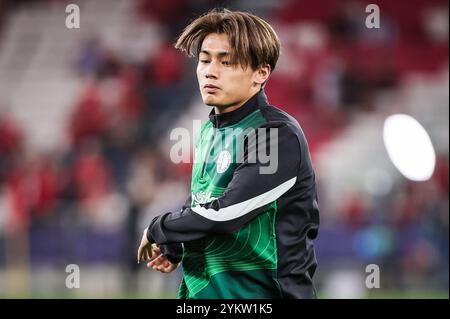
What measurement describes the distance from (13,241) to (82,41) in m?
4.94

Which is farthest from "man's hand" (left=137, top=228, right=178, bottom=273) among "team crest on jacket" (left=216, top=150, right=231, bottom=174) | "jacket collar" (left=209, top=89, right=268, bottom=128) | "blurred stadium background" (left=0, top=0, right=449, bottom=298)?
"blurred stadium background" (left=0, top=0, right=449, bottom=298)

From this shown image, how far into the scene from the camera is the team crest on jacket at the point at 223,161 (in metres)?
3.14

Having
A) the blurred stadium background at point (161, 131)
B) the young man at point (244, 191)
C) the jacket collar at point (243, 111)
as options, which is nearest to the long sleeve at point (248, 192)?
the young man at point (244, 191)

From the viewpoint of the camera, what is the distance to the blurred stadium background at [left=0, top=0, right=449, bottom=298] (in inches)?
416

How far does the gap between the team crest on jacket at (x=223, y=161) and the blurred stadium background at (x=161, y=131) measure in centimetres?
667

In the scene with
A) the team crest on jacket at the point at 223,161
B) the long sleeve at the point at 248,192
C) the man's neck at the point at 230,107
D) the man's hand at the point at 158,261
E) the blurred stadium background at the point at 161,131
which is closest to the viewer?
the long sleeve at the point at 248,192

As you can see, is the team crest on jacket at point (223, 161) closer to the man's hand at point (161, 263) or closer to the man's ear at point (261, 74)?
the man's ear at point (261, 74)

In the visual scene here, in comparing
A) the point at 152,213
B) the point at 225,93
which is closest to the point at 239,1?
the point at 152,213

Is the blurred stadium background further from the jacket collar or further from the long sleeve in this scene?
the long sleeve

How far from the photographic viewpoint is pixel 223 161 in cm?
316

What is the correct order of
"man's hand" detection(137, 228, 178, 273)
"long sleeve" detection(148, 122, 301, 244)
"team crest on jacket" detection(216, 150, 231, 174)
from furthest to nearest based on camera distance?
"man's hand" detection(137, 228, 178, 273), "team crest on jacket" detection(216, 150, 231, 174), "long sleeve" detection(148, 122, 301, 244)

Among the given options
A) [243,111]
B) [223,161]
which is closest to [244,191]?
[223,161]

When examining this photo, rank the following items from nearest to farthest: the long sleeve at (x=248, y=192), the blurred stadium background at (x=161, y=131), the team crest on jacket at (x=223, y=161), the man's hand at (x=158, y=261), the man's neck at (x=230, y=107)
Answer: the long sleeve at (x=248, y=192) < the team crest on jacket at (x=223, y=161) < the man's neck at (x=230, y=107) < the man's hand at (x=158, y=261) < the blurred stadium background at (x=161, y=131)

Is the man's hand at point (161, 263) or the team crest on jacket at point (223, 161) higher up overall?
the team crest on jacket at point (223, 161)
